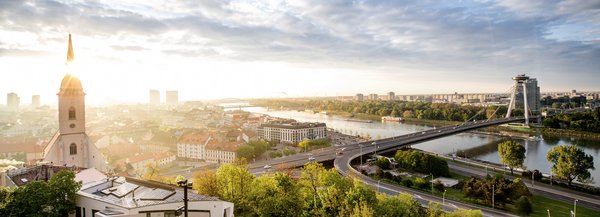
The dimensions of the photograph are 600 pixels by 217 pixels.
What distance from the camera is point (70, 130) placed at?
12.2 meters

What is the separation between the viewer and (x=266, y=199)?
8.35 metres

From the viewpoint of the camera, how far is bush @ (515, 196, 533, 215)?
1217cm

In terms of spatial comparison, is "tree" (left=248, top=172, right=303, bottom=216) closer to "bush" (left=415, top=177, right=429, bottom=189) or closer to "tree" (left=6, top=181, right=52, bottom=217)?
"tree" (left=6, top=181, right=52, bottom=217)

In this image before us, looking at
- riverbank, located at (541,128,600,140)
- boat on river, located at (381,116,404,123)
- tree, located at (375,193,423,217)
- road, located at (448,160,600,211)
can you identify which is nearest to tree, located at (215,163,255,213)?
tree, located at (375,193,423,217)

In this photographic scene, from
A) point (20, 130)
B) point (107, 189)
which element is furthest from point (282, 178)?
point (20, 130)

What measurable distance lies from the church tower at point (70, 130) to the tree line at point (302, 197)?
4.81 m

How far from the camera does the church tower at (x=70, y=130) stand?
11.9m

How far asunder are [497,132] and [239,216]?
126 ft

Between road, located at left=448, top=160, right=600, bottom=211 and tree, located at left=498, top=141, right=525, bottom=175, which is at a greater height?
tree, located at left=498, top=141, right=525, bottom=175

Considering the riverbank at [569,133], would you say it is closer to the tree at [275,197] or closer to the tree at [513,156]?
the tree at [513,156]

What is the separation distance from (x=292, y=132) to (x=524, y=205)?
23.8 m

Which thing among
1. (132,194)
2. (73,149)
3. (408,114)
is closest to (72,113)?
(73,149)

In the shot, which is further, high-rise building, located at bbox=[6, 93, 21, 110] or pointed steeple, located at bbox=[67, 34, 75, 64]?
high-rise building, located at bbox=[6, 93, 21, 110]

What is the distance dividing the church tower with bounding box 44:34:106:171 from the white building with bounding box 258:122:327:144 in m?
23.0
